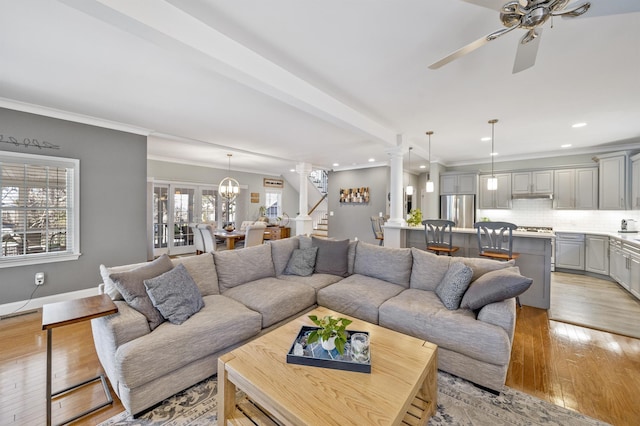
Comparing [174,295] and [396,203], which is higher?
[396,203]

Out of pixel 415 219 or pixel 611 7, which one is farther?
pixel 415 219

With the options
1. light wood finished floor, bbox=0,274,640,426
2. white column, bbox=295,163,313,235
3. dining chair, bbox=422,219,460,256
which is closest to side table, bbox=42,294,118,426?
light wood finished floor, bbox=0,274,640,426

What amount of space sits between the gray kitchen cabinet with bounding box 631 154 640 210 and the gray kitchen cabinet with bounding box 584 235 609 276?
2.40ft

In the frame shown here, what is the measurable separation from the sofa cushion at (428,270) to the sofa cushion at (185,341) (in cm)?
178

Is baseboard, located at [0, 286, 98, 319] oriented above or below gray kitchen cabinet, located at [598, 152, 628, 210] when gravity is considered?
below

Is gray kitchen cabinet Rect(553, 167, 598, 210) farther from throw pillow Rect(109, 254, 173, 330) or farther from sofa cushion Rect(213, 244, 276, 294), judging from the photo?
throw pillow Rect(109, 254, 173, 330)

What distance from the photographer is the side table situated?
5.01ft

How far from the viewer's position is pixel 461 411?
68.2 inches

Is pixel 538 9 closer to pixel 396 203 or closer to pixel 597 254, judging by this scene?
pixel 396 203

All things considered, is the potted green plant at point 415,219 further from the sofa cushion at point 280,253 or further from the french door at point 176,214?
the french door at point 176,214

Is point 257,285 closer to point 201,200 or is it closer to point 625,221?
point 201,200

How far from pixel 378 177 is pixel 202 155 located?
486 cm

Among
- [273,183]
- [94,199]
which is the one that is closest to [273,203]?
[273,183]

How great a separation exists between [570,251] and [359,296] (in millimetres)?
5424
